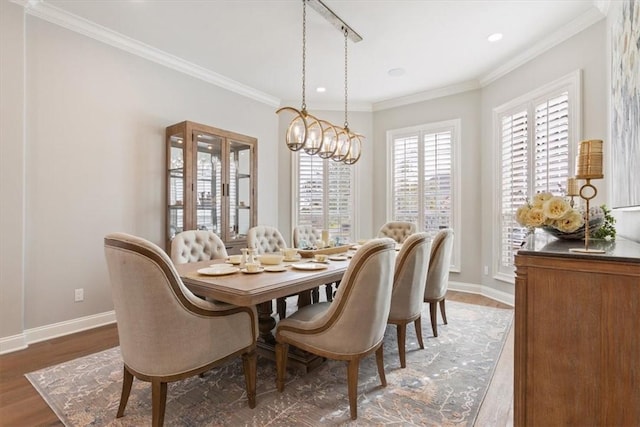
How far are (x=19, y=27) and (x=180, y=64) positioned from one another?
59.0 inches

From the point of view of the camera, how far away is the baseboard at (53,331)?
2660mm

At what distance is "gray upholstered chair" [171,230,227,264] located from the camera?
2678mm

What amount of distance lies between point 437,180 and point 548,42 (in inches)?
83.0

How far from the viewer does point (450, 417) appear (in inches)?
70.2

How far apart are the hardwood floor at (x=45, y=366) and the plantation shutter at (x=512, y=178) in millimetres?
1534

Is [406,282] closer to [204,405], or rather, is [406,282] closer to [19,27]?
[204,405]

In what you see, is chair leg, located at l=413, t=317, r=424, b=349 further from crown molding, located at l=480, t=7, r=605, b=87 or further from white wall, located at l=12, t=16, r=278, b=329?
crown molding, located at l=480, t=7, r=605, b=87

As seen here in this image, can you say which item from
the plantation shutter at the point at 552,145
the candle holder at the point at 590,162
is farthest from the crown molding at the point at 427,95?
the candle holder at the point at 590,162

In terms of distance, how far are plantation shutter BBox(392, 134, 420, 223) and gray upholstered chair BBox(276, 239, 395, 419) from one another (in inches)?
137

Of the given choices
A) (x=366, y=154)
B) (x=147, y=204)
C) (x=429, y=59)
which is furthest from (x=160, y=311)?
(x=366, y=154)

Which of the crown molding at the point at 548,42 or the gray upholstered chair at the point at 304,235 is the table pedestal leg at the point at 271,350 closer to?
the gray upholstered chair at the point at 304,235

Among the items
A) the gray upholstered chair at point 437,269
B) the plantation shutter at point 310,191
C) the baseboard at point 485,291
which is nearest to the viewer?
the gray upholstered chair at point 437,269

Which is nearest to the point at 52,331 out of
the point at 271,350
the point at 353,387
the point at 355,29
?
the point at 271,350

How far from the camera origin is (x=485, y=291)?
445 cm
